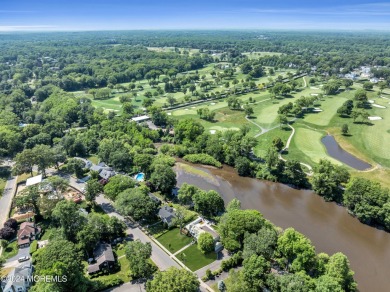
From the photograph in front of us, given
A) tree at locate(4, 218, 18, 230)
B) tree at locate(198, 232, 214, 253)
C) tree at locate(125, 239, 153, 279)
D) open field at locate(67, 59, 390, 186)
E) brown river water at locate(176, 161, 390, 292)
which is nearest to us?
tree at locate(125, 239, 153, 279)

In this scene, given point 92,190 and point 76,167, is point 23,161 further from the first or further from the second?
point 92,190

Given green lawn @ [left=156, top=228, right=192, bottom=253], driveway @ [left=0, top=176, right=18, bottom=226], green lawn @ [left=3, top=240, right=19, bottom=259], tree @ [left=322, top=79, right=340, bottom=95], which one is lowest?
driveway @ [left=0, top=176, right=18, bottom=226]

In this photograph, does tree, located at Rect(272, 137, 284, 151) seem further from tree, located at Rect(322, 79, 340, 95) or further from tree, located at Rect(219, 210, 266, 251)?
tree, located at Rect(322, 79, 340, 95)

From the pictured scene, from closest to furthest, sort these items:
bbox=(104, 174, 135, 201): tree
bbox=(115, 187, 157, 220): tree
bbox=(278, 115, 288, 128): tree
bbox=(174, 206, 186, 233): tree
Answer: bbox=(174, 206, 186, 233): tree → bbox=(115, 187, 157, 220): tree → bbox=(104, 174, 135, 201): tree → bbox=(278, 115, 288, 128): tree

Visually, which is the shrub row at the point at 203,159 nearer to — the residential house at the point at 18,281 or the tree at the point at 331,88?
the residential house at the point at 18,281

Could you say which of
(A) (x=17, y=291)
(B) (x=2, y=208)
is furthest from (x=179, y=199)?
(B) (x=2, y=208)

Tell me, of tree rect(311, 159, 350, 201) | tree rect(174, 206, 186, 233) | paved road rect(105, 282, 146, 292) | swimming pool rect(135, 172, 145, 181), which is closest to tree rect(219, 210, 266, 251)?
tree rect(174, 206, 186, 233)

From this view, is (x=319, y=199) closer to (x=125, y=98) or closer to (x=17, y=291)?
(x=17, y=291)
